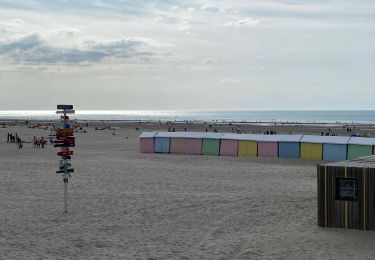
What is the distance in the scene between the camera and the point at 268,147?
1213 inches

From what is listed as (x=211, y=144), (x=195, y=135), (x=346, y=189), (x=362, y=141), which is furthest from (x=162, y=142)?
(x=346, y=189)

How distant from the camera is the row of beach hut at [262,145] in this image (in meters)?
28.3

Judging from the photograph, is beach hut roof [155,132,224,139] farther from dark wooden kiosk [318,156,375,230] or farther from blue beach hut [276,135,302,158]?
dark wooden kiosk [318,156,375,230]

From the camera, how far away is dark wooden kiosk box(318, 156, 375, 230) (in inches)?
458

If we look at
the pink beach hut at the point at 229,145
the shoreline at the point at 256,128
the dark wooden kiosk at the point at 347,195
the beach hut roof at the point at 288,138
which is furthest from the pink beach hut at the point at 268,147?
the shoreline at the point at 256,128

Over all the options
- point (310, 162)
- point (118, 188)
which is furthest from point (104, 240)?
point (310, 162)

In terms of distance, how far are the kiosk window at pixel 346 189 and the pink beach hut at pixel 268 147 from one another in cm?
1861

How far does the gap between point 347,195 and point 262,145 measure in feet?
62.3

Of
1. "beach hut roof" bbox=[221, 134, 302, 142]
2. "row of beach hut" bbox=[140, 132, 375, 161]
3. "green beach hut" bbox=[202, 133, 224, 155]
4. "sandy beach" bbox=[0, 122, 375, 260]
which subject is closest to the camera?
"sandy beach" bbox=[0, 122, 375, 260]

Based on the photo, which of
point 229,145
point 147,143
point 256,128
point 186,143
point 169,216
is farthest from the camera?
point 256,128

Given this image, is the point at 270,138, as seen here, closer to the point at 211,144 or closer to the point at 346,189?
the point at 211,144

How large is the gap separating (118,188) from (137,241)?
7716 millimetres

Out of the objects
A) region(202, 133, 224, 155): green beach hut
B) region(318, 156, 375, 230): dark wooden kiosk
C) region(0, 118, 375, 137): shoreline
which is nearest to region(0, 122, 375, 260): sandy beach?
region(318, 156, 375, 230): dark wooden kiosk

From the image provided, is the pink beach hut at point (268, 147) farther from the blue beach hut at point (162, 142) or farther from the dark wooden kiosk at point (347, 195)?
the dark wooden kiosk at point (347, 195)
